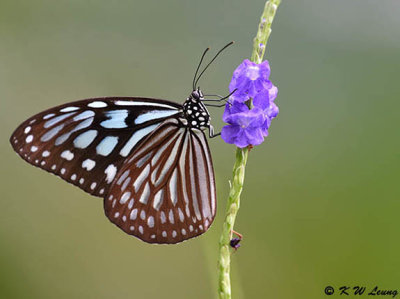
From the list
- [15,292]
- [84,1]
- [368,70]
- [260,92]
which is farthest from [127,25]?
[260,92]

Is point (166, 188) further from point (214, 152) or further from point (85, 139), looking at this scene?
point (214, 152)

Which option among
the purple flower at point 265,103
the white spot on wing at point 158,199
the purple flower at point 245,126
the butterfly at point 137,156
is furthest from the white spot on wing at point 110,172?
the purple flower at point 265,103

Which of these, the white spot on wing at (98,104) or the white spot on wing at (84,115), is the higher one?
the white spot on wing at (98,104)

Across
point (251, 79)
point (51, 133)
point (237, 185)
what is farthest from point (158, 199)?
point (251, 79)

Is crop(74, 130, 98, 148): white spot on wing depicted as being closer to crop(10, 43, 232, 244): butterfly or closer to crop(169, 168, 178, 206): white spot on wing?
crop(10, 43, 232, 244): butterfly

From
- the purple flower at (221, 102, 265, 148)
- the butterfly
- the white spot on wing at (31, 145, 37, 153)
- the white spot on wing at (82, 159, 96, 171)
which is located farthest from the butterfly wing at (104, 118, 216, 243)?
the purple flower at (221, 102, 265, 148)

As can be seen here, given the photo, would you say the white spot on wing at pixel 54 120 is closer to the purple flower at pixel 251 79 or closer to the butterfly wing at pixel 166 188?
the butterfly wing at pixel 166 188

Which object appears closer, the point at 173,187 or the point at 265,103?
the point at 265,103
